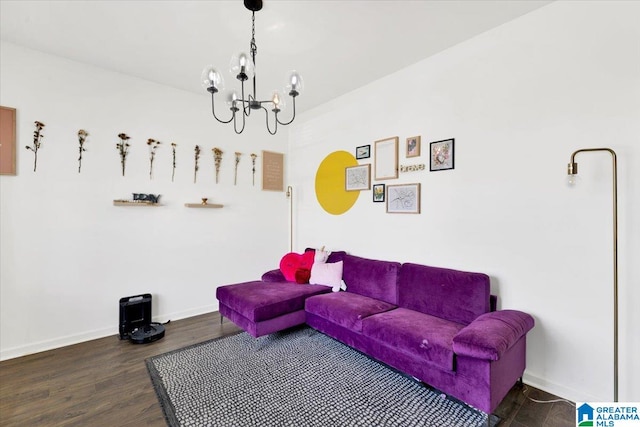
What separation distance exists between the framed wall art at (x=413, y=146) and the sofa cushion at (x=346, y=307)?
5.12 feet

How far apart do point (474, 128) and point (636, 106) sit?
0.95 meters

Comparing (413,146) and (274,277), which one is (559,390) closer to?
(413,146)

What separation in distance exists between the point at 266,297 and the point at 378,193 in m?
1.70

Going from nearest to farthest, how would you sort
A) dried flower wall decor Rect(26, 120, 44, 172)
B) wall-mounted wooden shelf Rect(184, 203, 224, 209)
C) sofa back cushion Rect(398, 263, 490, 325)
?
sofa back cushion Rect(398, 263, 490, 325)
dried flower wall decor Rect(26, 120, 44, 172)
wall-mounted wooden shelf Rect(184, 203, 224, 209)

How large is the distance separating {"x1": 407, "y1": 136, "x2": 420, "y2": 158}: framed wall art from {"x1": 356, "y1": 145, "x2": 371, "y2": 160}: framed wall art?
537 millimetres

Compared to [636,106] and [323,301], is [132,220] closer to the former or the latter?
[323,301]

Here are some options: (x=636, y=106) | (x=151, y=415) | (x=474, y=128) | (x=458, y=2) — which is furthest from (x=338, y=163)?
(x=151, y=415)

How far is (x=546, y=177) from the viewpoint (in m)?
2.08

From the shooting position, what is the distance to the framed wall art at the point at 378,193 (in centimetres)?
322

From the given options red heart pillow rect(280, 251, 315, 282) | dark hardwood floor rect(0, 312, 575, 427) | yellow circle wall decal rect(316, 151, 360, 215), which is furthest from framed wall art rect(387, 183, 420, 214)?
dark hardwood floor rect(0, 312, 575, 427)

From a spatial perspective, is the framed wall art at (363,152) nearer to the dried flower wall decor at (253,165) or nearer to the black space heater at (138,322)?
the dried flower wall decor at (253,165)

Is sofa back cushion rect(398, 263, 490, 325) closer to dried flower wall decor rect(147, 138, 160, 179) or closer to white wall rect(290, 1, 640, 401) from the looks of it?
white wall rect(290, 1, 640, 401)

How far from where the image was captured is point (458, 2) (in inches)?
80.5

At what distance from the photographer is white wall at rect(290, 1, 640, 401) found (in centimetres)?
180
